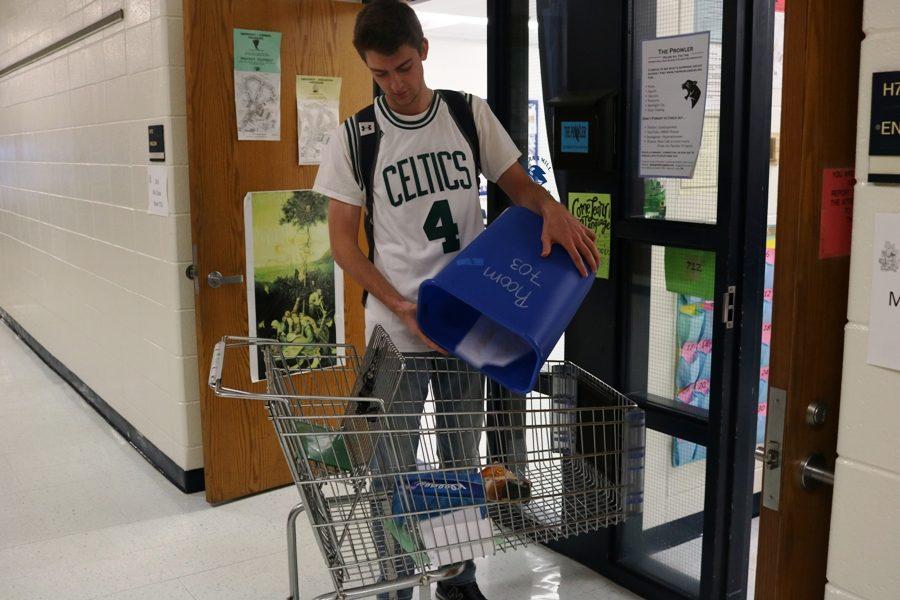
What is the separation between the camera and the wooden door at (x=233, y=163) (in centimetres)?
334

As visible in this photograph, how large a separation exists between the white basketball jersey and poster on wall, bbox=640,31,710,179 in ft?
1.64

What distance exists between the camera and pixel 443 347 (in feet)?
6.44

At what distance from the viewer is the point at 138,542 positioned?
323cm

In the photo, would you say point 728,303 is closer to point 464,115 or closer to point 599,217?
point 599,217

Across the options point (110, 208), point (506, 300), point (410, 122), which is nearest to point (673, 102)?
point (410, 122)

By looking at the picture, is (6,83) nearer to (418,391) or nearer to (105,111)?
(105,111)

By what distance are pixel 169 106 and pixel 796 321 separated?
9.27ft

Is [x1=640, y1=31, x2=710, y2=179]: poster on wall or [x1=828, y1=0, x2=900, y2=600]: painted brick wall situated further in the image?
[x1=640, y1=31, x2=710, y2=179]: poster on wall

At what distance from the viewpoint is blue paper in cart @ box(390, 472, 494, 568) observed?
182 cm

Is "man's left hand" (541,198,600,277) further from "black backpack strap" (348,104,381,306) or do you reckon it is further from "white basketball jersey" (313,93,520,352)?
"black backpack strap" (348,104,381,306)

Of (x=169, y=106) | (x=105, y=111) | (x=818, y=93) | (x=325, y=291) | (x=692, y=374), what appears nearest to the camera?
(x=818, y=93)

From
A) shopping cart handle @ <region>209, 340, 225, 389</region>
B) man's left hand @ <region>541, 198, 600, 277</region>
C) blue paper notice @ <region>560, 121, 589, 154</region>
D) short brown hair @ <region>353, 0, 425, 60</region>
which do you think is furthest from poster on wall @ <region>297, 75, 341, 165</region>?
man's left hand @ <region>541, 198, 600, 277</region>

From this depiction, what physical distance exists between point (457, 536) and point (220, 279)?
6.40 ft

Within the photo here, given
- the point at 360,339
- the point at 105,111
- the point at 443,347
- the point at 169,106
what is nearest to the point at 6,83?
the point at 105,111
